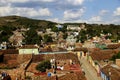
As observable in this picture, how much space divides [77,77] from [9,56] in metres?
27.6

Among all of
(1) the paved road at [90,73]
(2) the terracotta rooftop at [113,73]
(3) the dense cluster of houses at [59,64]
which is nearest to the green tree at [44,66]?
(3) the dense cluster of houses at [59,64]

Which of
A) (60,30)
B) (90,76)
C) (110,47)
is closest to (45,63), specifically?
(90,76)

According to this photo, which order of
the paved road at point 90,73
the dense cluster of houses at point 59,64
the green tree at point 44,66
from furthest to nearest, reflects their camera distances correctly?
the paved road at point 90,73 → the green tree at point 44,66 → the dense cluster of houses at point 59,64

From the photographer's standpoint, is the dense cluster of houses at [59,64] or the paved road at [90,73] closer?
the dense cluster of houses at [59,64]

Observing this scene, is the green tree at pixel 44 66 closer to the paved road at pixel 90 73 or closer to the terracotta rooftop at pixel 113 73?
the paved road at pixel 90 73

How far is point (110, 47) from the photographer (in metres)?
71.7

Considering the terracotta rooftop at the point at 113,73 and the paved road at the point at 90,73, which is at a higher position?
the terracotta rooftop at the point at 113,73

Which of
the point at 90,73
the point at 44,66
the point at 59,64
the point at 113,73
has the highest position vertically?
the point at 113,73

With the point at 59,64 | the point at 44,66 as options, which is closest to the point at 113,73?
the point at 44,66

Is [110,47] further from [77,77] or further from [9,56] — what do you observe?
[77,77]

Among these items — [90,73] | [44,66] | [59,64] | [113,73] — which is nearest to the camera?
[113,73]

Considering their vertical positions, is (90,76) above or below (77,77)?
below

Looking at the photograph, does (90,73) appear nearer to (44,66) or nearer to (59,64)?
(59,64)

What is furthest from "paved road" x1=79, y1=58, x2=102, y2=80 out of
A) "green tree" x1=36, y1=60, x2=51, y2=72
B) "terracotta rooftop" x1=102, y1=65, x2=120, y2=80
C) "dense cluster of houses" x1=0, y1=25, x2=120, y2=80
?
"green tree" x1=36, y1=60, x2=51, y2=72
